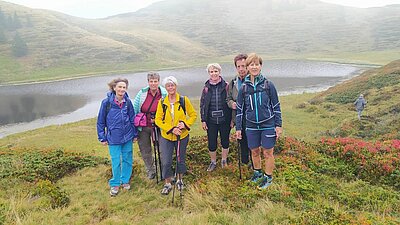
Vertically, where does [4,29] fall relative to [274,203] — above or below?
above

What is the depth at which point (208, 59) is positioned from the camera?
112312mm

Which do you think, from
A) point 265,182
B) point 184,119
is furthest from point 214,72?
point 265,182

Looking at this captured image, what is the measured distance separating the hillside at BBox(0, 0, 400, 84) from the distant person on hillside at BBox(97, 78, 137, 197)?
7725cm

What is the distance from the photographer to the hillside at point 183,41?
90438 mm

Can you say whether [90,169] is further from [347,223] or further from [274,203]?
[347,223]

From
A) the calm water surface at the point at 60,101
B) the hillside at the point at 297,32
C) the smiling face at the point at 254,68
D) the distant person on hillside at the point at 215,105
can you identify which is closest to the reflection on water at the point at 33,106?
the calm water surface at the point at 60,101

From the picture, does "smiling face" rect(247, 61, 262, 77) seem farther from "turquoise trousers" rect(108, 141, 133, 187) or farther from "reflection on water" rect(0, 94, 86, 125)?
"reflection on water" rect(0, 94, 86, 125)

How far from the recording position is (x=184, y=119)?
7215mm

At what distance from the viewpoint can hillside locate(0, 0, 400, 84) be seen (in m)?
90.4

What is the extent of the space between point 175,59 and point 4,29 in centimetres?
5867

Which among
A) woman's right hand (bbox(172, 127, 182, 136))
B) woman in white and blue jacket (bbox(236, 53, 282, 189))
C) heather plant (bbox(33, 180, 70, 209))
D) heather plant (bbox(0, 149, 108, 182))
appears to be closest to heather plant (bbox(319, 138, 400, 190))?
woman in white and blue jacket (bbox(236, 53, 282, 189))

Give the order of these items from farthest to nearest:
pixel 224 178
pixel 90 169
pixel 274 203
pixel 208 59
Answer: pixel 208 59, pixel 90 169, pixel 224 178, pixel 274 203

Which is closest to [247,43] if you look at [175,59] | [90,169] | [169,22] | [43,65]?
[175,59]

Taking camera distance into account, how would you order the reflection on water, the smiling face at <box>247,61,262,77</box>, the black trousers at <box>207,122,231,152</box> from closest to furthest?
the smiling face at <box>247,61,262,77</box> < the black trousers at <box>207,122,231,152</box> < the reflection on water
